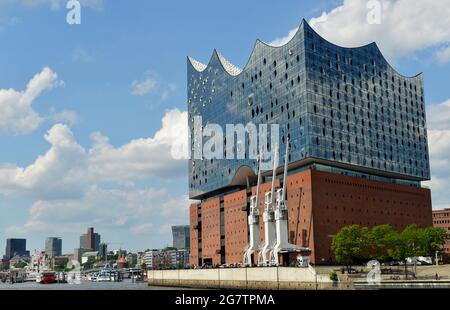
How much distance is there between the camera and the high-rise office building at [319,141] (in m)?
110

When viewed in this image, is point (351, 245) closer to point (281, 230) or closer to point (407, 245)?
point (407, 245)

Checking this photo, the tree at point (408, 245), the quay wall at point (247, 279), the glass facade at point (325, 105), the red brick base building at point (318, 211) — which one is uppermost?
the glass facade at point (325, 105)

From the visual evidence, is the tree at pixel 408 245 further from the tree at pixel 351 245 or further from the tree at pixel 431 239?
the tree at pixel 351 245

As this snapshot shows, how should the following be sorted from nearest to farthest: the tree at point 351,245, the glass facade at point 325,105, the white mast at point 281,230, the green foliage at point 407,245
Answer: the tree at point 351,245 → the green foliage at point 407,245 → the white mast at point 281,230 → the glass facade at point 325,105

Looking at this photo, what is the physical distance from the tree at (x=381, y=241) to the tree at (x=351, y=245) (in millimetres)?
1662

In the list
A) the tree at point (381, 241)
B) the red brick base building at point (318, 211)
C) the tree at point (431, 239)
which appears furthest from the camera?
the red brick base building at point (318, 211)

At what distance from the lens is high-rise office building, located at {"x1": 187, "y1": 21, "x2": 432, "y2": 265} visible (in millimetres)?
110250

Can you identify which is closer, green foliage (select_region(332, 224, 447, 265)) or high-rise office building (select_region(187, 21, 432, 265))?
green foliage (select_region(332, 224, 447, 265))

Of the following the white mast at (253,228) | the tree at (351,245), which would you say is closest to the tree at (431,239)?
the tree at (351,245)

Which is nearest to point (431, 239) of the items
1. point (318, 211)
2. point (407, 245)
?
point (407, 245)

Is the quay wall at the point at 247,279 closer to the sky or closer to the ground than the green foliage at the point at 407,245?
closer to the ground

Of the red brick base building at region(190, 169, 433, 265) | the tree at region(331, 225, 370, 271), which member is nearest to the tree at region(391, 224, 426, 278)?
the tree at region(331, 225, 370, 271)

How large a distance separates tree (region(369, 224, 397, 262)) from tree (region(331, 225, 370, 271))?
1662mm

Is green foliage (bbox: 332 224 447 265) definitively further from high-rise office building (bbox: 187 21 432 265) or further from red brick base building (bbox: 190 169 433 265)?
high-rise office building (bbox: 187 21 432 265)
